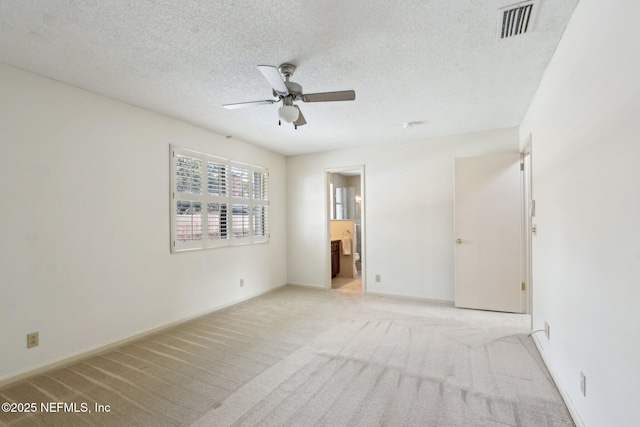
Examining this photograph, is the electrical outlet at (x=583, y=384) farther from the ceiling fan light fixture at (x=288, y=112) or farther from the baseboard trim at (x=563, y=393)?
the ceiling fan light fixture at (x=288, y=112)

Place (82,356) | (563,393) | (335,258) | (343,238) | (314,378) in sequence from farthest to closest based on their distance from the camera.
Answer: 1. (343,238)
2. (335,258)
3. (82,356)
4. (314,378)
5. (563,393)

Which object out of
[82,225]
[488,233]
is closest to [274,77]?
[82,225]

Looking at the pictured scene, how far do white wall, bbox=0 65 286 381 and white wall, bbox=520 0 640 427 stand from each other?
3.86 m

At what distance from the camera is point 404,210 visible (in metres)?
4.75

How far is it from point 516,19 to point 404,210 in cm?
313

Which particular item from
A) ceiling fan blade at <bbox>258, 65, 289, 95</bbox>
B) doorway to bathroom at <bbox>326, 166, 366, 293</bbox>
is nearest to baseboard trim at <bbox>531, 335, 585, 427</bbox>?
doorway to bathroom at <bbox>326, 166, 366, 293</bbox>

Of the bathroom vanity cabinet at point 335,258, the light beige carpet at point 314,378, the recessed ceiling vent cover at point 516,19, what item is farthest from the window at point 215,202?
the recessed ceiling vent cover at point 516,19

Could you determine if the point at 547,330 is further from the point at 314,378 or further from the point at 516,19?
the point at 516,19

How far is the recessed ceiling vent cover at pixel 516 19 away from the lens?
1746 millimetres

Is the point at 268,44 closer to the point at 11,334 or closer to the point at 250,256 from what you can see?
the point at 11,334

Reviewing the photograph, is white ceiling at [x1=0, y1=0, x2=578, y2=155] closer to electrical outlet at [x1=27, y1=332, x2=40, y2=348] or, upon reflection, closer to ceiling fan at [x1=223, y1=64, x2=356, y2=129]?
ceiling fan at [x1=223, y1=64, x2=356, y2=129]

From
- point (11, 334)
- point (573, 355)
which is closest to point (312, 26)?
point (573, 355)

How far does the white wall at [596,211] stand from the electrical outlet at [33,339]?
12.8 ft

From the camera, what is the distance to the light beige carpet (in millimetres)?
1884
